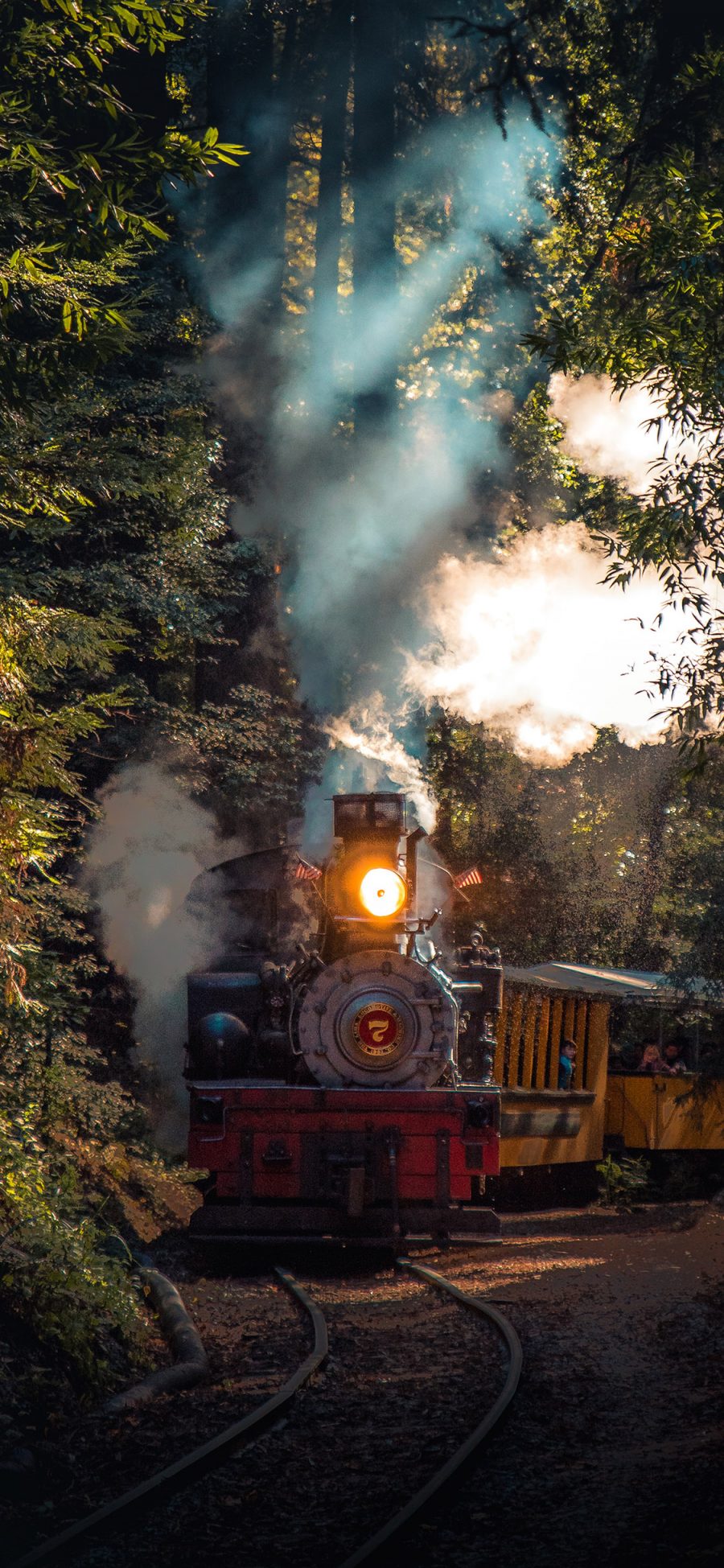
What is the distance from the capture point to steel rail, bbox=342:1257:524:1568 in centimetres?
469

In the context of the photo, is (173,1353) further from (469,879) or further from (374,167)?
(374,167)

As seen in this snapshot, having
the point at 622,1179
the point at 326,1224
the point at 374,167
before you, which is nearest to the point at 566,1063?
the point at 622,1179

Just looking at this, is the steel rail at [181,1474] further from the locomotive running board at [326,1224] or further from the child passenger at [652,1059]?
the child passenger at [652,1059]

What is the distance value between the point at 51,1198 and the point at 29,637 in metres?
3.20

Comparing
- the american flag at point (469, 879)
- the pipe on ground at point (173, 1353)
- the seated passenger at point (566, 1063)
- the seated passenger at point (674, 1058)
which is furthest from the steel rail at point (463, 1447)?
the seated passenger at point (674, 1058)

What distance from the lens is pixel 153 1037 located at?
1675 centimetres

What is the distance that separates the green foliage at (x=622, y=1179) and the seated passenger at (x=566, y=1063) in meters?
1.62

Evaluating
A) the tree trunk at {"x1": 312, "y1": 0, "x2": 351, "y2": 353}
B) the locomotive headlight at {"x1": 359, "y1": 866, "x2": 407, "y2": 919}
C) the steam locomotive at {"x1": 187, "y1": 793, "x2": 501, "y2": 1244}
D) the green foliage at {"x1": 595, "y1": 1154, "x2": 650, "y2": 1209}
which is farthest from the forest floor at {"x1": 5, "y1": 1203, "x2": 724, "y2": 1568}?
the tree trunk at {"x1": 312, "y1": 0, "x2": 351, "y2": 353}

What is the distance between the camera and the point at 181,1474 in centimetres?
536

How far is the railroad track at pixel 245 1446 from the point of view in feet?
15.2

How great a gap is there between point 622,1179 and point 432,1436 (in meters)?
9.93

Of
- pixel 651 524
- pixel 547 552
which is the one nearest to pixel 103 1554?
pixel 651 524

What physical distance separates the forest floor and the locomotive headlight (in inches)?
105

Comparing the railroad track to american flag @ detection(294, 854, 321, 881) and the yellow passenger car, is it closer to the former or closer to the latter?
american flag @ detection(294, 854, 321, 881)
